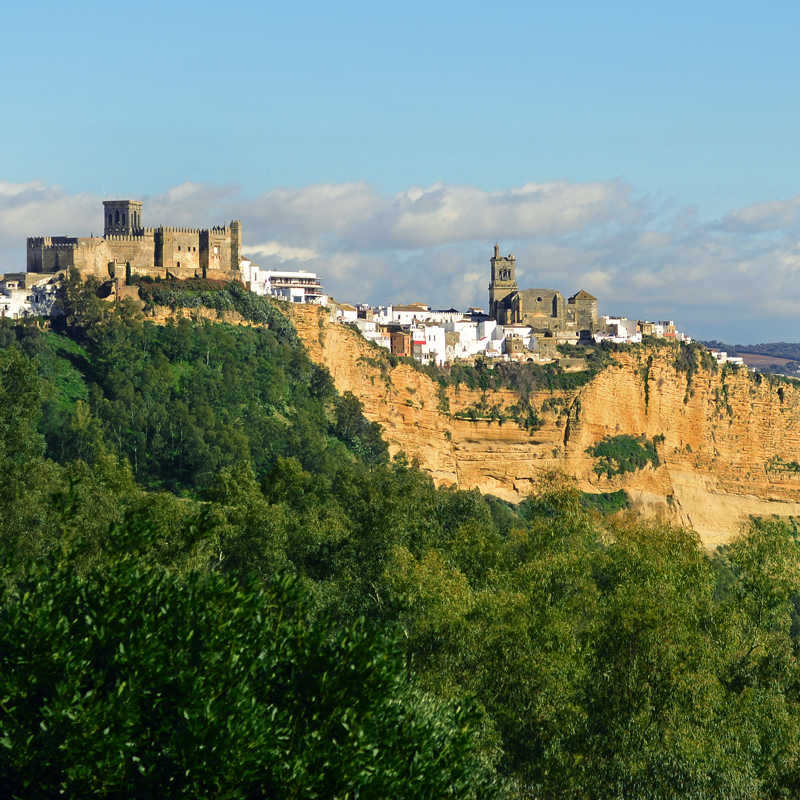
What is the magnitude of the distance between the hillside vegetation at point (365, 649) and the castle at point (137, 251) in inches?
1050

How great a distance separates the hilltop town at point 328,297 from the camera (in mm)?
75250

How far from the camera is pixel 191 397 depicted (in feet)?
224

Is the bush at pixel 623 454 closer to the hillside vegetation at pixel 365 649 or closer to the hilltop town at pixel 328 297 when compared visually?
the hilltop town at pixel 328 297

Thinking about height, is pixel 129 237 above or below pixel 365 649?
above

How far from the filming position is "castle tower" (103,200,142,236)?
263 ft

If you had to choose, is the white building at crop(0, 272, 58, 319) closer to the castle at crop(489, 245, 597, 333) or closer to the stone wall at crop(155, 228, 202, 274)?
the stone wall at crop(155, 228, 202, 274)

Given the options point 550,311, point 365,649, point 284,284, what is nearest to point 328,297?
point 284,284

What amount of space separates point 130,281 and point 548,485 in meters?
27.6

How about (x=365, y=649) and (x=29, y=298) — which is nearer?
(x=365, y=649)

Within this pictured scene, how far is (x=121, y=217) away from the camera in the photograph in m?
80.5

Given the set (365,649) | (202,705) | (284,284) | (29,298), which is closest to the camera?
(202,705)

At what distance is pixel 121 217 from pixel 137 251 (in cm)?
383

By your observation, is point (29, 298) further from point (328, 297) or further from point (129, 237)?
point (328, 297)

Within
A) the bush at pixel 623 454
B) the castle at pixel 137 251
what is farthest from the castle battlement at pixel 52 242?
the bush at pixel 623 454
